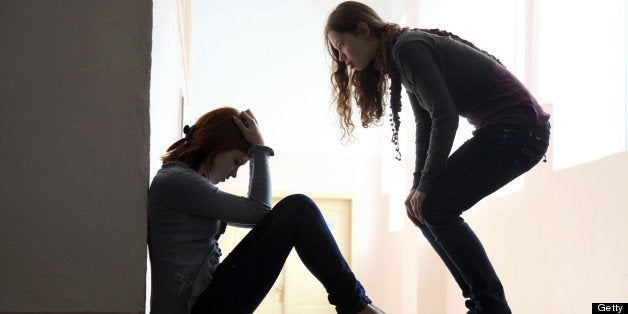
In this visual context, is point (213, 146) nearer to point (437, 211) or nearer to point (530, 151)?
point (437, 211)

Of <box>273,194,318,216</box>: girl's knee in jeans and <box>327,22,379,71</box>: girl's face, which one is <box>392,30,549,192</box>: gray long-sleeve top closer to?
<box>327,22,379,71</box>: girl's face

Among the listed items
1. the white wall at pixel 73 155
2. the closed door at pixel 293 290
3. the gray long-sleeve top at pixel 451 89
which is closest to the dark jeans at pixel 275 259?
the white wall at pixel 73 155

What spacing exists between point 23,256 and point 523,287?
3.89 meters

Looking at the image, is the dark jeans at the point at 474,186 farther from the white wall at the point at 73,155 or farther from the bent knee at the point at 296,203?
the white wall at the point at 73,155

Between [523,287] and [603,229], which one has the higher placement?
[603,229]

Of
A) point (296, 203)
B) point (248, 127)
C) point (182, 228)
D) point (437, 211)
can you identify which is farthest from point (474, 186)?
point (182, 228)

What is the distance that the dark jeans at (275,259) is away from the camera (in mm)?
1893

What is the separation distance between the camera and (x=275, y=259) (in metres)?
1.95

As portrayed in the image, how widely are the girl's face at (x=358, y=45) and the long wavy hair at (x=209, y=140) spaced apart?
377 mm

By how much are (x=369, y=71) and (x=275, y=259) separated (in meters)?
0.67

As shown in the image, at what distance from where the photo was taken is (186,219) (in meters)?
1.92

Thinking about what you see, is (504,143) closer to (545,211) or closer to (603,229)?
(603,229)

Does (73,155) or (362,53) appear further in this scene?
(362,53)

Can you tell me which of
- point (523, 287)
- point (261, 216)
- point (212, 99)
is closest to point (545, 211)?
point (523, 287)
